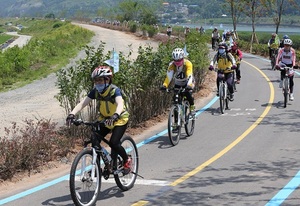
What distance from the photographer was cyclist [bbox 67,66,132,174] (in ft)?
25.3

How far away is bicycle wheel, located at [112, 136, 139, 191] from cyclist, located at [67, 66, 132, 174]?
4.4 inches

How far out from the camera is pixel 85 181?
731 centimetres

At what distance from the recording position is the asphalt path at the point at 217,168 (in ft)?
25.7

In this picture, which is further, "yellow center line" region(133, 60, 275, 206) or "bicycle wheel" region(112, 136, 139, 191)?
"yellow center line" region(133, 60, 275, 206)

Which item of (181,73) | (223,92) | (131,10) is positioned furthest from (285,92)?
(131,10)

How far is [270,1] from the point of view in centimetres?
4372

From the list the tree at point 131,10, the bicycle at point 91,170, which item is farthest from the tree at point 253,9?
the tree at point 131,10

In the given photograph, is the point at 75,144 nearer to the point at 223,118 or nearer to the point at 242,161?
the point at 242,161

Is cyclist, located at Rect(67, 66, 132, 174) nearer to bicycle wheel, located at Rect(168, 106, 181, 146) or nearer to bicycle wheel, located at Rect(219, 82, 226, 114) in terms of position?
bicycle wheel, located at Rect(168, 106, 181, 146)

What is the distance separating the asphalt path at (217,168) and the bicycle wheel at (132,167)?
141 millimetres

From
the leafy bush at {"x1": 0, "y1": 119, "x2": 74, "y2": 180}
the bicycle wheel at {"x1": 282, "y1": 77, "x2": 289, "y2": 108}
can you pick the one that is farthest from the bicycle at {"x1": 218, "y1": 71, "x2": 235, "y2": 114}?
the leafy bush at {"x1": 0, "y1": 119, "x2": 74, "y2": 180}

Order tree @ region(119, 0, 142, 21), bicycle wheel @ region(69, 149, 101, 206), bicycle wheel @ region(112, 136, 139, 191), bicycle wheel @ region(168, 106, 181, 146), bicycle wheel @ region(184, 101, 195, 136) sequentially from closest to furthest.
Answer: bicycle wheel @ region(69, 149, 101, 206)
bicycle wheel @ region(112, 136, 139, 191)
bicycle wheel @ region(168, 106, 181, 146)
bicycle wheel @ region(184, 101, 195, 136)
tree @ region(119, 0, 142, 21)

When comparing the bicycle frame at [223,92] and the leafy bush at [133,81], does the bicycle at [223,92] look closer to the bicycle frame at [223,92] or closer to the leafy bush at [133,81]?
the bicycle frame at [223,92]

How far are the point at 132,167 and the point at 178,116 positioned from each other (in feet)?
10.2
